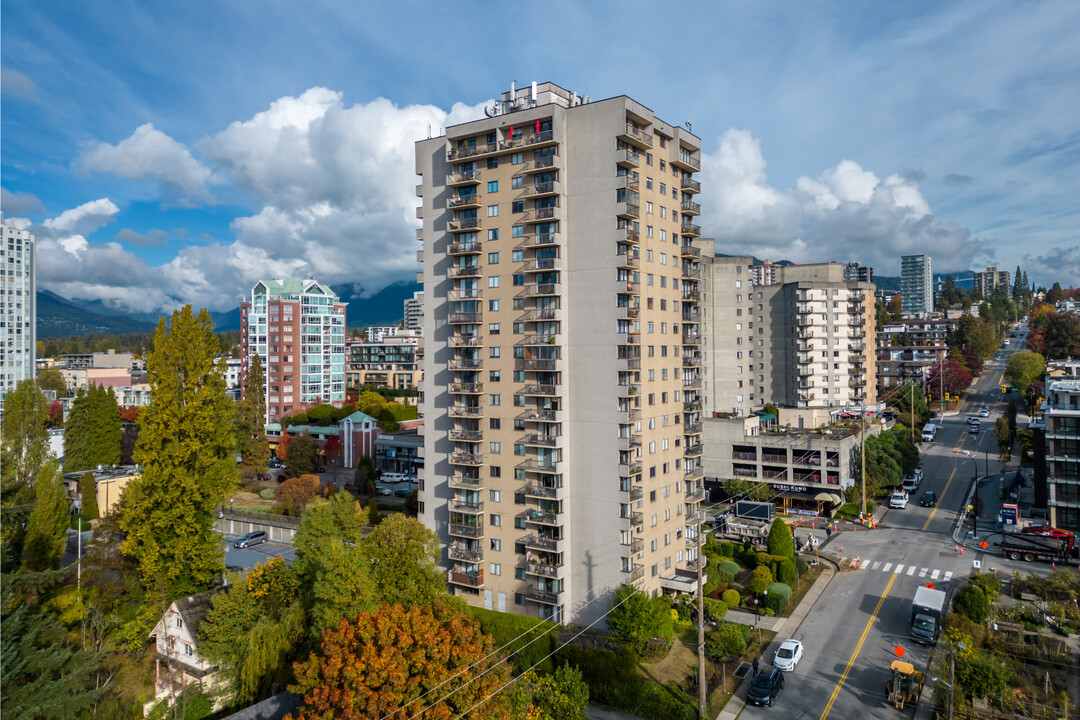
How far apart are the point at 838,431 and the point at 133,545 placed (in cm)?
7297

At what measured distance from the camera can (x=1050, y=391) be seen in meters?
57.5

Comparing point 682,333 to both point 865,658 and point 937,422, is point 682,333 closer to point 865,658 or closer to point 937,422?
point 865,658

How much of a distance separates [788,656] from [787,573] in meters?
12.5

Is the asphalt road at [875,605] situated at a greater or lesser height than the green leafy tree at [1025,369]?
lesser

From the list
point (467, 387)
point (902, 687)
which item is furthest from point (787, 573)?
point (467, 387)

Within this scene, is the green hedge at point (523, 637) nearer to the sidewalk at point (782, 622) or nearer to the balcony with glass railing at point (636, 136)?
the sidewalk at point (782, 622)

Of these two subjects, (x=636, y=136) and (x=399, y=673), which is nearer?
(x=399, y=673)

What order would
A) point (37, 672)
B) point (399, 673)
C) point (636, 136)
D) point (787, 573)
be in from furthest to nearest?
point (787, 573), point (636, 136), point (37, 672), point (399, 673)

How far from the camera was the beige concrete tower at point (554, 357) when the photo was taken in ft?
140

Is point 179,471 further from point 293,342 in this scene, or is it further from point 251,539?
point 293,342

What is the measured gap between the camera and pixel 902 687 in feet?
110

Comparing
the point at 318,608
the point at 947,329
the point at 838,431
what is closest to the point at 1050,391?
the point at 838,431

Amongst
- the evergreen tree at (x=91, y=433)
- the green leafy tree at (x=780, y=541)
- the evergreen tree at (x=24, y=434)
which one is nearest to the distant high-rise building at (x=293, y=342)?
the evergreen tree at (x=91, y=433)

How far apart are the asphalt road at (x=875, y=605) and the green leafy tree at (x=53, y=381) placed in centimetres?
15497
